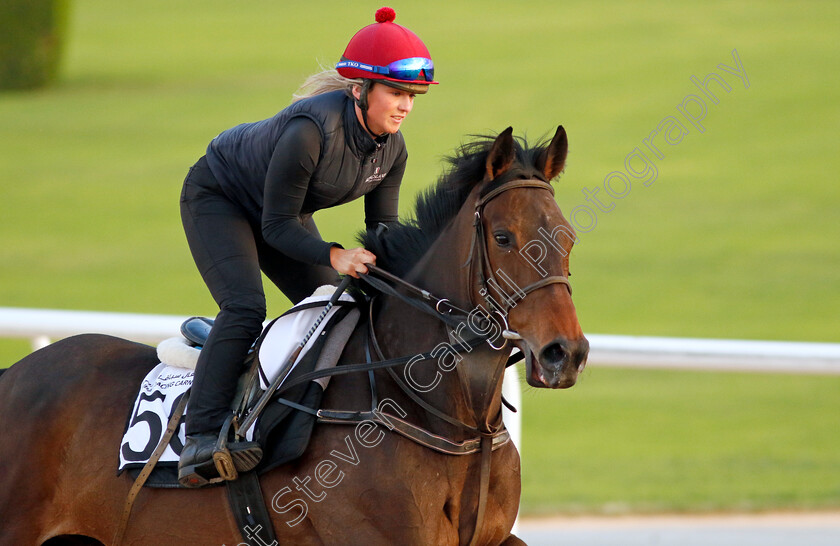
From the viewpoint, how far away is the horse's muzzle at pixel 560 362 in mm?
2799

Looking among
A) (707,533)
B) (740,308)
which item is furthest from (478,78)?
(707,533)

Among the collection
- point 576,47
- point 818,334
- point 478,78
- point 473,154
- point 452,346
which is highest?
point 576,47

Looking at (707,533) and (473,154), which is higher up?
(473,154)

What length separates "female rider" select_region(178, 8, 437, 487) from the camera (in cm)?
328

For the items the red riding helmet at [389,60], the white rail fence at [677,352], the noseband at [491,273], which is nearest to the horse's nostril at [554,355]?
the noseband at [491,273]

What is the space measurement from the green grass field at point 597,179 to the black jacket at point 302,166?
3539 mm

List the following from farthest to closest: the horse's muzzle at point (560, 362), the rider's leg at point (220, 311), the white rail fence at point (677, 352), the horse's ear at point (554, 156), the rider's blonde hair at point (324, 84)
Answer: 1. the white rail fence at point (677, 352)
2. the rider's blonde hair at point (324, 84)
3. the rider's leg at point (220, 311)
4. the horse's ear at point (554, 156)
5. the horse's muzzle at point (560, 362)

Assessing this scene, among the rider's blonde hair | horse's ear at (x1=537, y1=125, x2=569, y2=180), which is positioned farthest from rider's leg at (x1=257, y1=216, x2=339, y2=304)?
horse's ear at (x1=537, y1=125, x2=569, y2=180)

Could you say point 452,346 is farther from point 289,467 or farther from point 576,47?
point 576,47

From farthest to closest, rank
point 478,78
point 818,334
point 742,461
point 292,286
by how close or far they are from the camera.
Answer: point 478,78
point 818,334
point 742,461
point 292,286

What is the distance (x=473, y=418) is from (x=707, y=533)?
3.20 m

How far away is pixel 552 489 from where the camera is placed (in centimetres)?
725

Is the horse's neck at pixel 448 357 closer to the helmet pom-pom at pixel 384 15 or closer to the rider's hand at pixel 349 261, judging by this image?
the rider's hand at pixel 349 261

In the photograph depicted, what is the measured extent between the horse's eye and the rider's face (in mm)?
566
